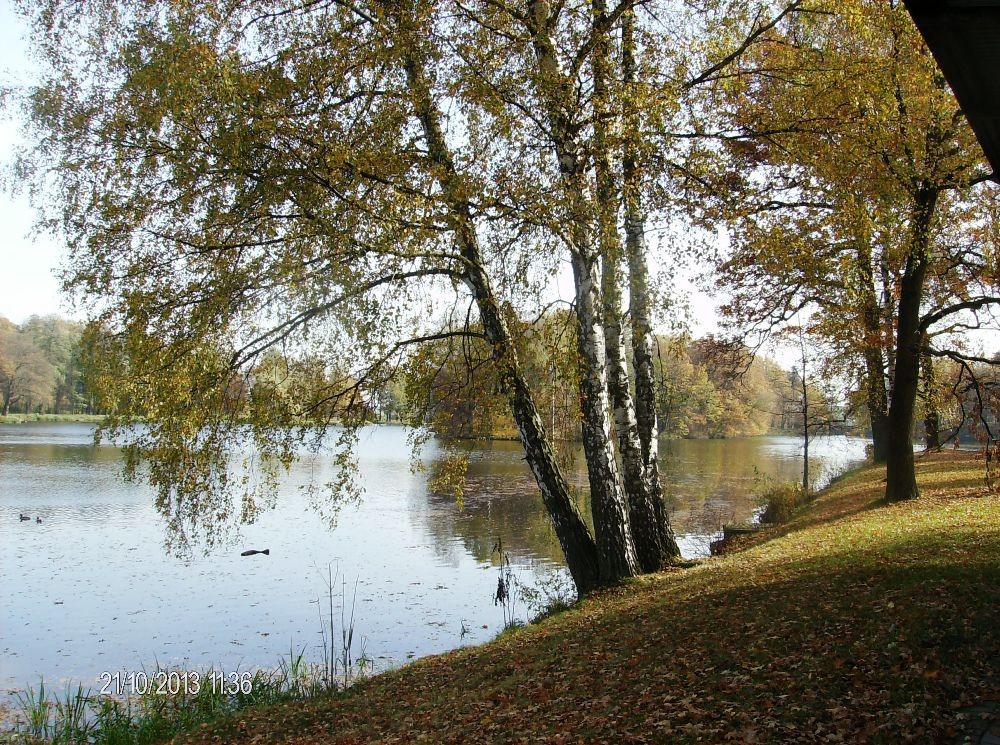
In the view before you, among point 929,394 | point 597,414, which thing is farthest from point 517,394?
point 929,394

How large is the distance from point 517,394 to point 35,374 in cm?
5948

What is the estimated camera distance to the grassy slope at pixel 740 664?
13.7 feet

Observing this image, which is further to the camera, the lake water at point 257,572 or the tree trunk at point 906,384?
the tree trunk at point 906,384

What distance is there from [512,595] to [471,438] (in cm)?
353

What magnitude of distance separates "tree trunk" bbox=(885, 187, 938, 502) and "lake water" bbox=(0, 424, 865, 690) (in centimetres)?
401

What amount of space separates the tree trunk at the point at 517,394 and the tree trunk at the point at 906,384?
670 centimetres

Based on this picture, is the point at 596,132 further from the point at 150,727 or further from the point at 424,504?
the point at 424,504

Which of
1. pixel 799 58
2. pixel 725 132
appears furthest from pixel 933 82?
pixel 725 132

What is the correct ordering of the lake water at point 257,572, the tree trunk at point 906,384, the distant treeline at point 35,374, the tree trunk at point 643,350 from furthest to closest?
the distant treeline at point 35,374 → the tree trunk at point 906,384 → the lake water at point 257,572 → the tree trunk at point 643,350

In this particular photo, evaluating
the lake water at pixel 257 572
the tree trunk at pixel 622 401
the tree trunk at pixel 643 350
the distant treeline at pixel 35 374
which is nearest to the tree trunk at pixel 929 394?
the tree trunk at pixel 643 350

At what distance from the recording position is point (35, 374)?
55.8 m

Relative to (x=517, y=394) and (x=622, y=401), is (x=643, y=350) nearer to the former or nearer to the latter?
(x=622, y=401)

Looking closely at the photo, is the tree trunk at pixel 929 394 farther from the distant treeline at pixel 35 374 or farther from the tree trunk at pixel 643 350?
the distant treeline at pixel 35 374

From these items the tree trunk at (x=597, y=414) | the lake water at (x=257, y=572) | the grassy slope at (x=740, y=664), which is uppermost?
the tree trunk at (x=597, y=414)
